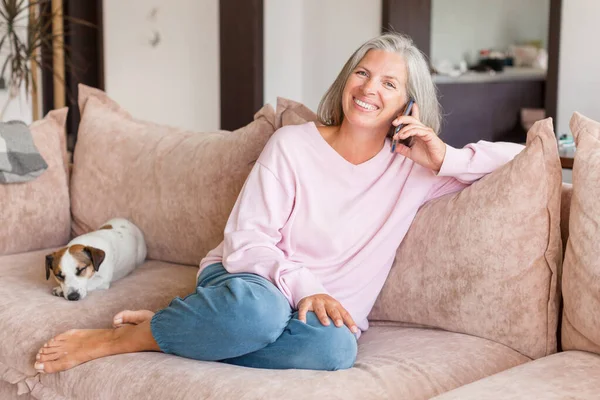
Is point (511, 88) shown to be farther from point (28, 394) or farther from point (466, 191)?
point (28, 394)

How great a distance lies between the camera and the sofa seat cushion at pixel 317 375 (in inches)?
67.9

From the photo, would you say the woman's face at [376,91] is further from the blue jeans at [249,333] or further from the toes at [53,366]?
the toes at [53,366]

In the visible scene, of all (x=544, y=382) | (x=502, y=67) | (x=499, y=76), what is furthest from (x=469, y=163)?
(x=502, y=67)

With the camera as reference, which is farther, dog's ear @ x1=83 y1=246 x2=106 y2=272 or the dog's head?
dog's ear @ x1=83 y1=246 x2=106 y2=272

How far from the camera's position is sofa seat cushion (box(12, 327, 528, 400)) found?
1.72 metres

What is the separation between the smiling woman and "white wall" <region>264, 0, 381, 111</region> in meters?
2.90

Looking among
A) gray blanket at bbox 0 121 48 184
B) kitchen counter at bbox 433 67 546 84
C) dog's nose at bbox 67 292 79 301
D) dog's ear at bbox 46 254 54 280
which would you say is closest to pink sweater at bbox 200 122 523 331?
dog's nose at bbox 67 292 79 301

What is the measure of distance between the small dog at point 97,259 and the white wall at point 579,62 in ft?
7.44

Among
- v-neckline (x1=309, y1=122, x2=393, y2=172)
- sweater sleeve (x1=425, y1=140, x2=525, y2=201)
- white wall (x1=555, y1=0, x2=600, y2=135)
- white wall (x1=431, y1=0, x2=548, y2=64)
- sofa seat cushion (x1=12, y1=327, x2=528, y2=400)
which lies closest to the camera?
sofa seat cushion (x1=12, y1=327, x2=528, y2=400)

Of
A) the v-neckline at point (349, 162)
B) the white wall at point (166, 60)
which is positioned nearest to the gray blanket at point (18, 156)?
the v-neckline at point (349, 162)

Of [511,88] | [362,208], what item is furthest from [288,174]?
[511,88]

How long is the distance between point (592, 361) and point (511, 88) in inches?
190

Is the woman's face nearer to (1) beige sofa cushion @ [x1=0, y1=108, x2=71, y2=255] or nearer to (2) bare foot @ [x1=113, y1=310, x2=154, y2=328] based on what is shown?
(2) bare foot @ [x1=113, y1=310, x2=154, y2=328]

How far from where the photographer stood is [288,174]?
2168 millimetres
